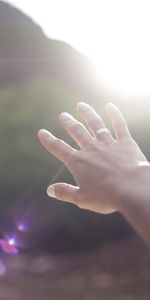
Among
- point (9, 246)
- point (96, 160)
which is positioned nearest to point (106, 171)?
point (96, 160)

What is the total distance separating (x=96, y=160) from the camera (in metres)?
1.10

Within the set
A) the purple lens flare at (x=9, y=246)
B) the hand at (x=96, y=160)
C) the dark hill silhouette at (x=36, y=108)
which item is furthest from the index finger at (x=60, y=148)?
the purple lens flare at (x=9, y=246)

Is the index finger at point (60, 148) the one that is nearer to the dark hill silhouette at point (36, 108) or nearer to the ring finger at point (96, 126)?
the ring finger at point (96, 126)

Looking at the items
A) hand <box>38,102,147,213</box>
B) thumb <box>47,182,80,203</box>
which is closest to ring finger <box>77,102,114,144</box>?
hand <box>38,102,147,213</box>

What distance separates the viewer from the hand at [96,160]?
106 centimetres

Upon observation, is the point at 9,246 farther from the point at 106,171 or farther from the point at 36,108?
the point at 106,171

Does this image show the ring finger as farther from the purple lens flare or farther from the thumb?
the purple lens flare

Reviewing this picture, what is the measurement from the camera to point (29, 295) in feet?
16.3

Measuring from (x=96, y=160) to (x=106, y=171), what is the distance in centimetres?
4

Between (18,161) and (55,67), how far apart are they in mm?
1124

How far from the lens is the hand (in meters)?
1.06

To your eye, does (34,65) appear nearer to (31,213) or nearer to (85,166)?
(31,213)

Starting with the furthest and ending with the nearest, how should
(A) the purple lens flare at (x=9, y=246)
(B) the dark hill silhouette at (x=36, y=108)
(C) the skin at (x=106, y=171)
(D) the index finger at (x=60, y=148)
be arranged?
(A) the purple lens flare at (x=9, y=246), (B) the dark hill silhouette at (x=36, y=108), (D) the index finger at (x=60, y=148), (C) the skin at (x=106, y=171)

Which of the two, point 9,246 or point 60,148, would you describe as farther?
point 9,246
